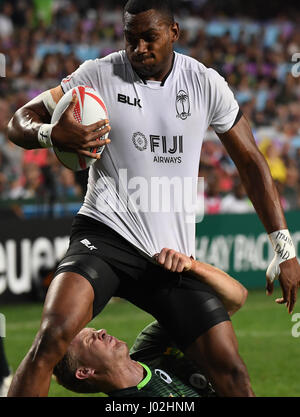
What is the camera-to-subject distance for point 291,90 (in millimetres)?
18500

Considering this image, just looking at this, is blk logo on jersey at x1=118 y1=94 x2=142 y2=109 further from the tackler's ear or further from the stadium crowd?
the stadium crowd

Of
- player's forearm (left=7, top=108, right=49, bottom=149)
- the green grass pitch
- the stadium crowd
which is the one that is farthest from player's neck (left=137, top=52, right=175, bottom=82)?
the stadium crowd

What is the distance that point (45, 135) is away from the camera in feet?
13.2

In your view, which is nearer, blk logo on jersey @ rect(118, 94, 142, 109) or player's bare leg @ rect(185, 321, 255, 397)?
player's bare leg @ rect(185, 321, 255, 397)

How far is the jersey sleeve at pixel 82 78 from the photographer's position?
438 centimetres

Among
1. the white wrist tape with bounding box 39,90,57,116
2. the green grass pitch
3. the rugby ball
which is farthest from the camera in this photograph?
the green grass pitch

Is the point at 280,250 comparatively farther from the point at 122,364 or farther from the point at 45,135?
the point at 45,135

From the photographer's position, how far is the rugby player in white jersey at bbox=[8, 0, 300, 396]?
163 inches

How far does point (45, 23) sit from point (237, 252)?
766cm

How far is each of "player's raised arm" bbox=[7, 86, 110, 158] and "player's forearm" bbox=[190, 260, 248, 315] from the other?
858 mm

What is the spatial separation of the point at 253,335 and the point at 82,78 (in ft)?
17.8

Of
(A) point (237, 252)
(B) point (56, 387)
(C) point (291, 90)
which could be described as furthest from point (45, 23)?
(B) point (56, 387)

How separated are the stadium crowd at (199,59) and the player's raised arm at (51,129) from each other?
231 inches

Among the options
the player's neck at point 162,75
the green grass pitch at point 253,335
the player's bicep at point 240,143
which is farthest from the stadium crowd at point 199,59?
the player's neck at point 162,75
